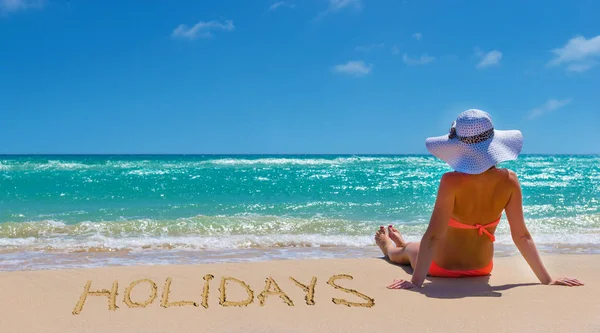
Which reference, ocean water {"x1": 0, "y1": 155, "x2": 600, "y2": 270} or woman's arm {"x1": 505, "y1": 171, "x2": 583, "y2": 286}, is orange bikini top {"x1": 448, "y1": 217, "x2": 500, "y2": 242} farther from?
ocean water {"x1": 0, "y1": 155, "x2": 600, "y2": 270}

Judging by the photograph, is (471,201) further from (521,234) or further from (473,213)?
(521,234)

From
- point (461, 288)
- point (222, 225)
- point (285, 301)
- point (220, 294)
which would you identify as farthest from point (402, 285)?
point (222, 225)

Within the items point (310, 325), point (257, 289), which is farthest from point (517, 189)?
point (257, 289)

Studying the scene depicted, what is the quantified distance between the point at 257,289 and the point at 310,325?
878 mm

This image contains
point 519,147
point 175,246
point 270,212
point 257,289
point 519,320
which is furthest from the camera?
point 270,212

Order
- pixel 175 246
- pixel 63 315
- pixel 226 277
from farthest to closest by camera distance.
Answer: pixel 175 246, pixel 226 277, pixel 63 315

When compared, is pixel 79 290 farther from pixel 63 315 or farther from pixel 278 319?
pixel 278 319

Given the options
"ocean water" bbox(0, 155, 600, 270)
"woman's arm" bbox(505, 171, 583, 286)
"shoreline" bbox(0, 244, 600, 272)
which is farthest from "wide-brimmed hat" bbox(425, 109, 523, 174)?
"ocean water" bbox(0, 155, 600, 270)

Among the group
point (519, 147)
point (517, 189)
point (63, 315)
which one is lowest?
point (63, 315)

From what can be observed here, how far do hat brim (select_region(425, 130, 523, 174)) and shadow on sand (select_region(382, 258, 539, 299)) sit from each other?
2.94ft

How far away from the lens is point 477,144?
345cm

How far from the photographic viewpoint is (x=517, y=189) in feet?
11.8

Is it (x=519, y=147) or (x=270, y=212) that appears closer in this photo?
(x=519, y=147)

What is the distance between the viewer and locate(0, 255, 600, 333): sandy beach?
306 centimetres
